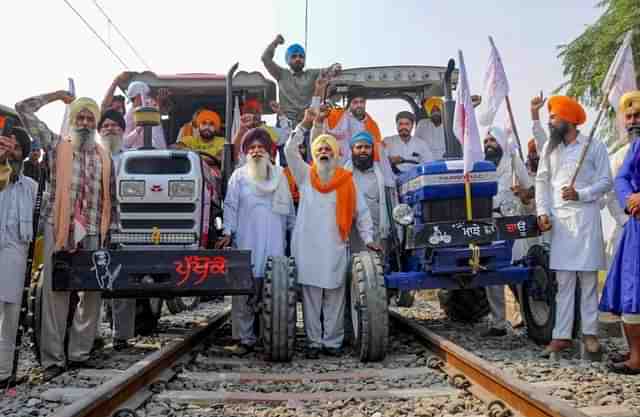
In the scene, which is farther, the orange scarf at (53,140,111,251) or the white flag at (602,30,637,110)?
the white flag at (602,30,637,110)

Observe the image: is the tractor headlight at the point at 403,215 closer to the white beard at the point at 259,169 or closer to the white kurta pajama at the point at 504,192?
the white kurta pajama at the point at 504,192

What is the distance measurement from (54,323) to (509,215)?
12.9 ft


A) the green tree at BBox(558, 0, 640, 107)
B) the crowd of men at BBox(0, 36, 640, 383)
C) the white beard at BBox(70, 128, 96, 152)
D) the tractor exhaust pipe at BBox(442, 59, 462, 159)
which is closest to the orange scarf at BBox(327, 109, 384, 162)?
the crowd of men at BBox(0, 36, 640, 383)

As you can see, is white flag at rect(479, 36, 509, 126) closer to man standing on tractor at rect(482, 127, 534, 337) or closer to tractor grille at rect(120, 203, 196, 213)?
man standing on tractor at rect(482, 127, 534, 337)

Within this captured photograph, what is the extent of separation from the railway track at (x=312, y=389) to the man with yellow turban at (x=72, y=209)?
409 millimetres

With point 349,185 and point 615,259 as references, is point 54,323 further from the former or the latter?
point 615,259

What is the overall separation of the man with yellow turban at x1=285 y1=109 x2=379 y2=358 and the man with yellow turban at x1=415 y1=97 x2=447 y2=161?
295cm

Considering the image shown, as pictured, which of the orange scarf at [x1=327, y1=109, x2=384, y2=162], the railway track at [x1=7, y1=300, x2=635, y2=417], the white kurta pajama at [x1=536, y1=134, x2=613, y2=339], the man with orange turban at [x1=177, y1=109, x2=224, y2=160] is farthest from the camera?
the man with orange turban at [x1=177, y1=109, x2=224, y2=160]

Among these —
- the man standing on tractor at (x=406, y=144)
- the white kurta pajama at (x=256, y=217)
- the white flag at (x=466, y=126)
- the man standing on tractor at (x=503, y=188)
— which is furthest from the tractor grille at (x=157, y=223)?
the man standing on tractor at (x=406, y=144)

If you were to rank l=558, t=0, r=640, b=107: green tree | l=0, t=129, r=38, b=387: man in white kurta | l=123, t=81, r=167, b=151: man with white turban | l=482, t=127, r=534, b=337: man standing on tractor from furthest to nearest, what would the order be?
l=558, t=0, r=640, b=107: green tree, l=123, t=81, r=167, b=151: man with white turban, l=482, t=127, r=534, b=337: man standing on tractor, l=0, t=129, r=38, b=387: man in white kurta

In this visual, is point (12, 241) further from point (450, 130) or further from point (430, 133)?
point (430, 133)

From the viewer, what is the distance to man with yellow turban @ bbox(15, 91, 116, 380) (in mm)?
5090

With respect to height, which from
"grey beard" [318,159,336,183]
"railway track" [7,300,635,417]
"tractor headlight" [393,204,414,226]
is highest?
"grey beard" [318,159,336,183]

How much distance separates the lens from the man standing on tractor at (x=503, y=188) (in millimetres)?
6605
